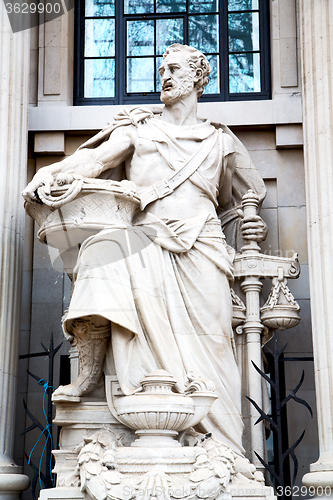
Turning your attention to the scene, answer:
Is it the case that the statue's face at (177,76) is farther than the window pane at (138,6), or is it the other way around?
the window pane at (138,6)

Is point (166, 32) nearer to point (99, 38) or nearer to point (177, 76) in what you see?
point (99, 38)

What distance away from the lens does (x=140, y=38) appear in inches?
366

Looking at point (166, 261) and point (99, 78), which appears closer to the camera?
point (166, 261)

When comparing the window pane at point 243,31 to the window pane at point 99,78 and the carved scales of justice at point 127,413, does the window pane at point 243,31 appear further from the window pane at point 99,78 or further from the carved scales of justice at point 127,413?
the carved scales of justice at point 127,413

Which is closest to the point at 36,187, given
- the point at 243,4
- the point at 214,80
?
the point at 214,80

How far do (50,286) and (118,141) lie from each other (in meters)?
2.17

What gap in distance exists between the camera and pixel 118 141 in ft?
22.6

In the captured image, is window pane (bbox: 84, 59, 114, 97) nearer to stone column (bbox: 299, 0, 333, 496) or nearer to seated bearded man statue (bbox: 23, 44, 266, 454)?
seated bearded man statue (bbox: 23, 44, 266, 454)

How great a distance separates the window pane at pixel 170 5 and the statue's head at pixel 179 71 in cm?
242

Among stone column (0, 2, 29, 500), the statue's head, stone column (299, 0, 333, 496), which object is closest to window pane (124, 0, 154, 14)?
stone column (0, 2, 29, 500)

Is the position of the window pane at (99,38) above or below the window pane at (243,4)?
below

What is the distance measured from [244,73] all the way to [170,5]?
4.03ft

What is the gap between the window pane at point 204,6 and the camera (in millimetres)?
9258

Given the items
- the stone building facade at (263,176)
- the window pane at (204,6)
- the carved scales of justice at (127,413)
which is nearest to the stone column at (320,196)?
the stone building facade at (263,176)
